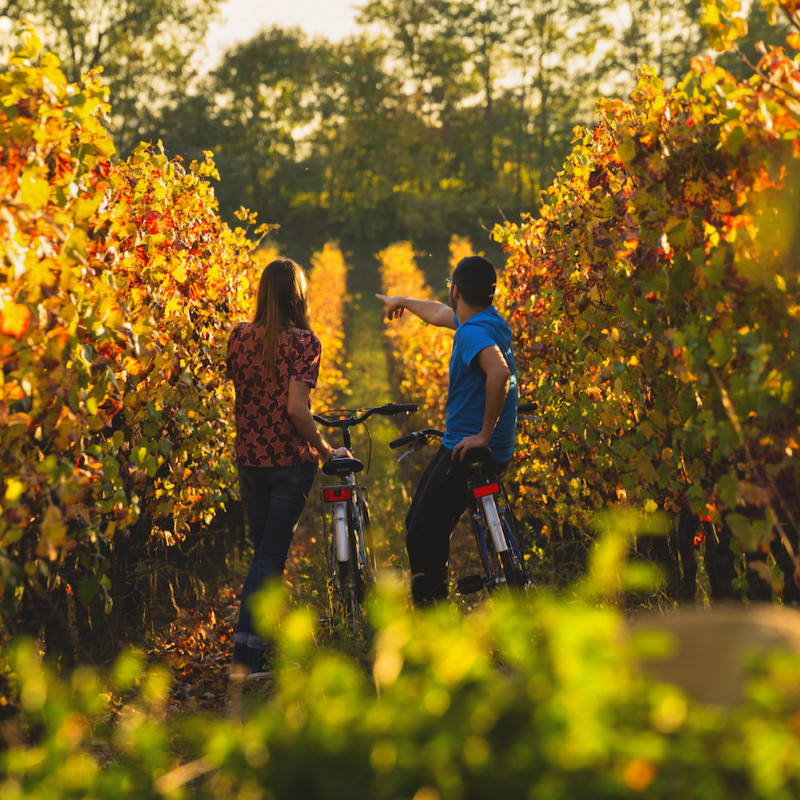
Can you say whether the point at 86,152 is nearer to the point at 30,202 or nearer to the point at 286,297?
the point at 30,202

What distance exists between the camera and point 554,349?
5.43 m

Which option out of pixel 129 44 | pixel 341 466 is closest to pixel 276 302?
pixel 341 466

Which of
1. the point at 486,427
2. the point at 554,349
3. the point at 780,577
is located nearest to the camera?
the point at 780,577

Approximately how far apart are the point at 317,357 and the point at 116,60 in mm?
40671

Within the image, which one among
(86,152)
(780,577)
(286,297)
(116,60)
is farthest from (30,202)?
(116,60)

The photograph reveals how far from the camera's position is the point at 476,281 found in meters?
4.20

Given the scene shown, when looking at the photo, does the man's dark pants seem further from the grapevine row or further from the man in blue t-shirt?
the grapevine row

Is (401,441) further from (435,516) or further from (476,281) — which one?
(476,281)

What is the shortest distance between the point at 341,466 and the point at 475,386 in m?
0.92

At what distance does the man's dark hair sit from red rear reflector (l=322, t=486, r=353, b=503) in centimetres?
121

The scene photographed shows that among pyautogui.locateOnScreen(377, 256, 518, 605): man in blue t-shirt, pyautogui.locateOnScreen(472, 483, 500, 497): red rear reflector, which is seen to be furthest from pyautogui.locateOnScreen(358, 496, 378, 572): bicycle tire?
pyautogui.locateOnScreen(472, 483, 500, 497): red rear reflector

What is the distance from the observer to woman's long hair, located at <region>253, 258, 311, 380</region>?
433 cm

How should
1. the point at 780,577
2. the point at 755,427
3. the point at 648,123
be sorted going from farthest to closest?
the point at 648,123 < the point at 780,577 < the point at 755,427

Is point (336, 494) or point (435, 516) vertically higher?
point (336, 494)
